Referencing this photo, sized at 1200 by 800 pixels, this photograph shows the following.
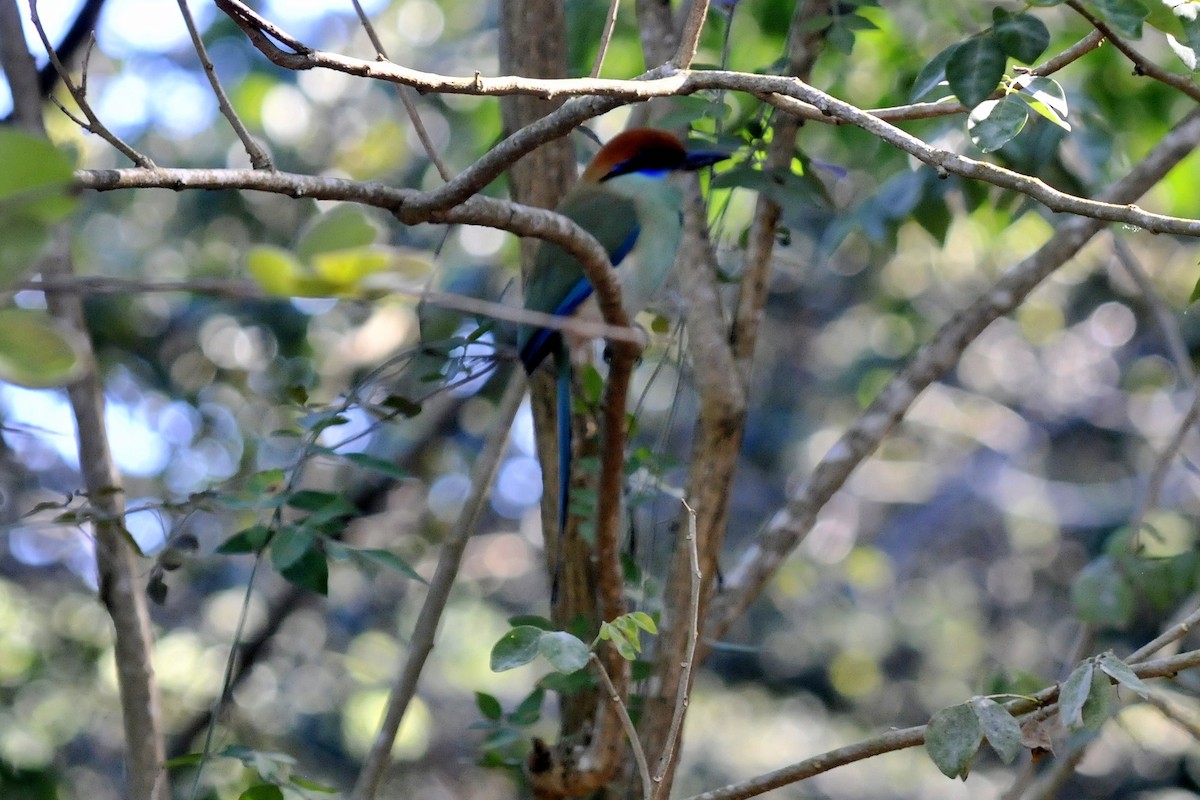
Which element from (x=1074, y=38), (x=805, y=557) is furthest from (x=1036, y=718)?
(x=805, y=557)

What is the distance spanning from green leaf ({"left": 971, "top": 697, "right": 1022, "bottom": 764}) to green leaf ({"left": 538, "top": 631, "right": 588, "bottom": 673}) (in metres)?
0.37

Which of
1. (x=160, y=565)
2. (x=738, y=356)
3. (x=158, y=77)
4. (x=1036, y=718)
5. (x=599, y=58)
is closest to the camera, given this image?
(x=1036, y=718)

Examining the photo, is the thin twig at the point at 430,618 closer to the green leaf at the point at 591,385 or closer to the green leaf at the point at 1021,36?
the green leaf at the point at 591,385

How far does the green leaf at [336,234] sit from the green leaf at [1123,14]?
2.86 ft

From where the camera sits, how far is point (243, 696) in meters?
4.46

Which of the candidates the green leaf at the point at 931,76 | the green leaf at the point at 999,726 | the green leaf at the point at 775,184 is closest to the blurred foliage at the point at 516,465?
the green leaf at the point at 775,184

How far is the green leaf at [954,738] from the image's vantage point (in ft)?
3.59

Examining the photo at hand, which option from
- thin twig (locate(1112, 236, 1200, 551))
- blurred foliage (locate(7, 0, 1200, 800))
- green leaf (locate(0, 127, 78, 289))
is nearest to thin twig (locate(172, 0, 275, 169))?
green leaf (locate(0, 127, 78, 289))

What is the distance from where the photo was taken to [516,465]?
4871mm

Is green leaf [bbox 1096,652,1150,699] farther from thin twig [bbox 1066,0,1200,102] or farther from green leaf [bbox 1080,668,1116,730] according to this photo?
thin twig [bbox 1066,0,1200,102]

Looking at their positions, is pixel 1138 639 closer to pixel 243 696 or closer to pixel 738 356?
pixel 738 356

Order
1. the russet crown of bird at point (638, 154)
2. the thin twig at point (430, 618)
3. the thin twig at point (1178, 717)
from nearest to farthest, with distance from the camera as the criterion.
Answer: the thin twig at point (1178, 717) < the thin twig at point (430, 618) < the russet crown of bird at point (638, 154)

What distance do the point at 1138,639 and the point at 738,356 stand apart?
2372 mm

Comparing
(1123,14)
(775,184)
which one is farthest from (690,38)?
(775,184)
